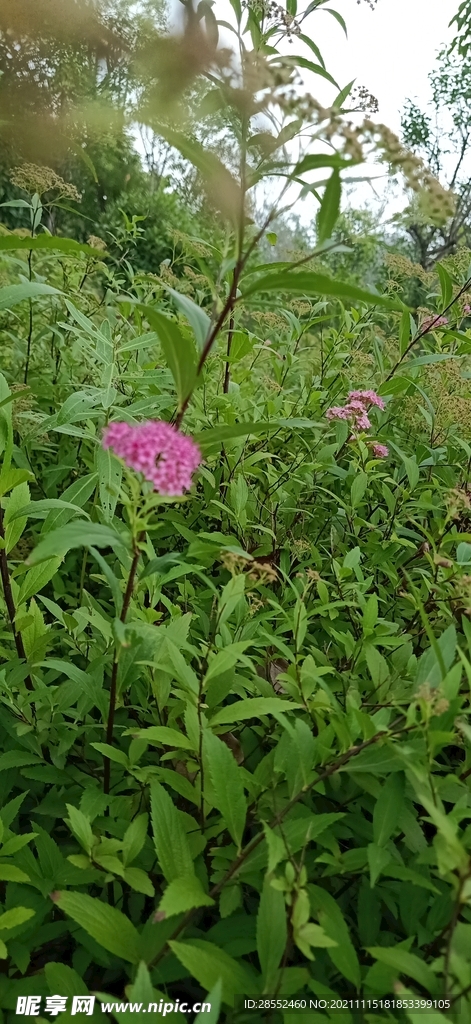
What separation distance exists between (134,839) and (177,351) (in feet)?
1.79

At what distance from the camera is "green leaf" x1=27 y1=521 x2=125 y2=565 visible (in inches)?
18.7

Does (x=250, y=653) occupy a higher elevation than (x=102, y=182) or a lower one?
lower

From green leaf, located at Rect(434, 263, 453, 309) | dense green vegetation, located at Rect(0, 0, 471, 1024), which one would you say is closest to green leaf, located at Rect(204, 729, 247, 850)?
dense green vegetation, located at Rect(0, 0, 471, 1024)

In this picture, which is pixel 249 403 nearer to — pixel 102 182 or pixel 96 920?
pixel 96 920

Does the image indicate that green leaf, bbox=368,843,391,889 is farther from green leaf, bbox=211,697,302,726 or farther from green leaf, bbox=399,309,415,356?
green leaf, bbox=399,309,415,356

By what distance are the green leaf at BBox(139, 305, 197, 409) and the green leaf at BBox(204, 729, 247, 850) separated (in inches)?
14.9

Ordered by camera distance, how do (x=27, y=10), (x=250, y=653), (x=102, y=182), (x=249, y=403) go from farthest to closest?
1. (x=102, y=182)
2. (x=27, y=10)
3. (x=249, y=403)
4. (x=250, y=653)

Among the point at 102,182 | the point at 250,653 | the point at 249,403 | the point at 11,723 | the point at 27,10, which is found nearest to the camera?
the point at 11,723

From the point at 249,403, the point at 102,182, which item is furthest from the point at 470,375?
the point at 102,182

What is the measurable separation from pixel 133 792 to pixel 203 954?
0.31 metres

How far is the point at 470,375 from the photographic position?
1.45 metres

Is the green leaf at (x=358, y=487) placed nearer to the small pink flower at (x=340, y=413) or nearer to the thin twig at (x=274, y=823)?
the small pink flower at (x=340, y=413)

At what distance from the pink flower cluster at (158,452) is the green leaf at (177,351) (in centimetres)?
5

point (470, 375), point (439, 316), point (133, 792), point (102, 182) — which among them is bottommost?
point (133, 792)
